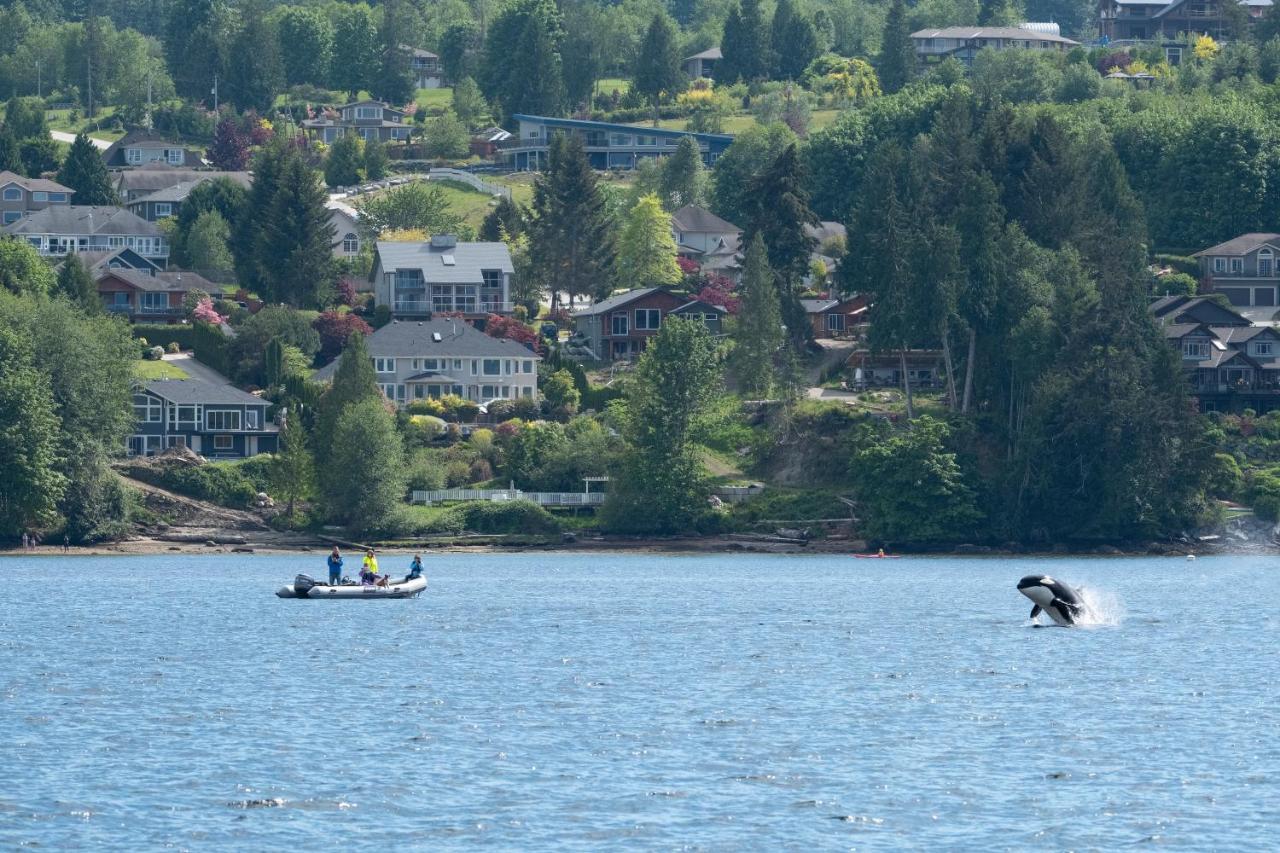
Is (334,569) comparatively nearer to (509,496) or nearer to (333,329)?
(509,496)

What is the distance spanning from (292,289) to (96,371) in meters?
42.2

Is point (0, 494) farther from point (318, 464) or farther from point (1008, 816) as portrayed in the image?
point (1008, 816)

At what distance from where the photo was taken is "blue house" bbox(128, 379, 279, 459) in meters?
132

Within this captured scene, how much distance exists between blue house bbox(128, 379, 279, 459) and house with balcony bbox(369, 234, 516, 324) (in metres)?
29.2

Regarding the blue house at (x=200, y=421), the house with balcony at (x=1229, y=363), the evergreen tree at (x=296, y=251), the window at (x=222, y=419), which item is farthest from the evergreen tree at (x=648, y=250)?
the window at (x=222, y=419)

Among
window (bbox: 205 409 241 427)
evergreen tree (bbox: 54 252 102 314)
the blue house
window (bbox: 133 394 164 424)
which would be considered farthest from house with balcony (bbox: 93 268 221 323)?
window (bbox: 133 394 164 424)

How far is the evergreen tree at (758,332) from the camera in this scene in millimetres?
134500

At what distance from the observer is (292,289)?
529ft

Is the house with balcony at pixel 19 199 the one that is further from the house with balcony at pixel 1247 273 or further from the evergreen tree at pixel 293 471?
the house with balcony at pixel 1247 273

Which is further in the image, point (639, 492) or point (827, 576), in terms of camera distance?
point (639, 492)

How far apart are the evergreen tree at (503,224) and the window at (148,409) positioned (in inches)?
2131

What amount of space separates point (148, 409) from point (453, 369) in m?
20.0

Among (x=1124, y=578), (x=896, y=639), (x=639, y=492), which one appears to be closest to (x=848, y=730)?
(x=896, y=639)

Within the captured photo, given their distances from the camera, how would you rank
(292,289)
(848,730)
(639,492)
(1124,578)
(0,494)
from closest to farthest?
(848,730) < (1124,578) < (0,494) < (639,492) < (292,289)
